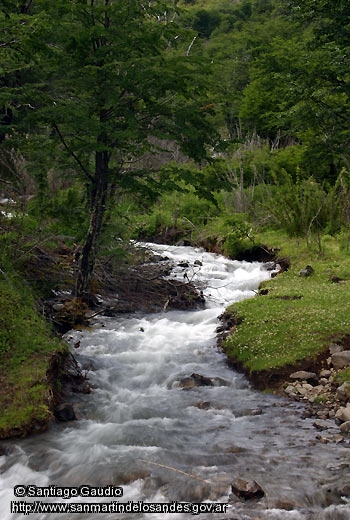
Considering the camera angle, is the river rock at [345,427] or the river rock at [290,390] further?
the river rock at [290,390]

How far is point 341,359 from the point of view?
7902mm

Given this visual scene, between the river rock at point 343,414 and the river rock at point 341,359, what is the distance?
42.8 inches

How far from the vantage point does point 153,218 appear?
69.9ft

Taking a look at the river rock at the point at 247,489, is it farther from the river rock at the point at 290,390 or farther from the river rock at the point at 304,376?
the river rock at the point at 304,376

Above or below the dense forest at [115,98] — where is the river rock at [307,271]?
below

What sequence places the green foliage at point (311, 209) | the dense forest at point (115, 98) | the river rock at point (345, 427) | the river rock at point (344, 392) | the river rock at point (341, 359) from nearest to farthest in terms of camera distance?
the river rock at point (345, 427) → the river rock at point (344, 392) → the river rock at point (341, 359) → the dense forest at point (115, 98) → the green foliage at point (311, 209)

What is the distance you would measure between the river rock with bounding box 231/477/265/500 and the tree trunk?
5.69 metres

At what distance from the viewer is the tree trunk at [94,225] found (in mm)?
9570

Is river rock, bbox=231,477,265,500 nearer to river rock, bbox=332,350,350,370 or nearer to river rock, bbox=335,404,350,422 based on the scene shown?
river rock, bbox=335,404,350,422

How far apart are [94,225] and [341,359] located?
16.1ft

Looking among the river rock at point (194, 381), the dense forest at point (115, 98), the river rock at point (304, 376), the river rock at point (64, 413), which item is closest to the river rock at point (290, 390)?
the river rock at point (304, 376)

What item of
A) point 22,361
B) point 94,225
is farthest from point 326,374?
point 94,225

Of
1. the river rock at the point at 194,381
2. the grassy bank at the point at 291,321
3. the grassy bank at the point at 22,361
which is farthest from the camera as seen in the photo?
the grassy bank at the point at 291,321

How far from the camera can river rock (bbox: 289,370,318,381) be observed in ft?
25.9
